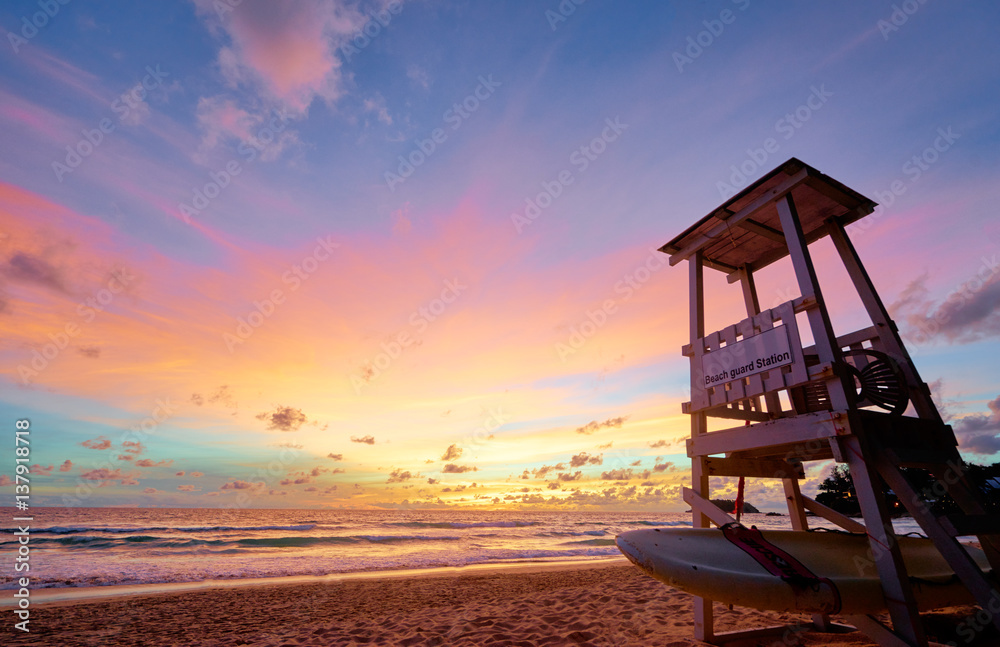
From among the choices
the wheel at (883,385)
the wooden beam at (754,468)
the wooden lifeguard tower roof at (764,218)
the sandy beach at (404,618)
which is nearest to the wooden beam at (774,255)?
the wooden lifeguard tower roof at (764,218)

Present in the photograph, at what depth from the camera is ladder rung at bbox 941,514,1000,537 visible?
3512 millimetres

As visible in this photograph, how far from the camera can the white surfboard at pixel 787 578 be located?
338cm

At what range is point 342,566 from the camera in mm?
16703

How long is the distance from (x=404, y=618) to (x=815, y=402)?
7365 millimetres

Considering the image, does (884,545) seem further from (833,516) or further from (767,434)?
(833,516)

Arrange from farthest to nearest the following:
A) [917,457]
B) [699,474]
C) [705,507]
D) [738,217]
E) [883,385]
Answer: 1. [738,217]
2. [699,474]
3. [705,507]
4. [883,385]
5. [917,457]

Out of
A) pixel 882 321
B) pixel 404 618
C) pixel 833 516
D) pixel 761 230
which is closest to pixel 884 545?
pixel 833 516

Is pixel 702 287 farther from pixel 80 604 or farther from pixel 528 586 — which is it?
pixel 80 604

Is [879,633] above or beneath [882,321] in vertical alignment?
beneath

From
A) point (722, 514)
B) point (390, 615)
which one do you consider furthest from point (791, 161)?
point (390, 615)

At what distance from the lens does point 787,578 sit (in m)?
3.47

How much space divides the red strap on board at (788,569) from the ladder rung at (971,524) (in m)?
1.07

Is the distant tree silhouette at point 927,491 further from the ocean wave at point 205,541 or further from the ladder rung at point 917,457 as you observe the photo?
the ocean wave at point 205,541

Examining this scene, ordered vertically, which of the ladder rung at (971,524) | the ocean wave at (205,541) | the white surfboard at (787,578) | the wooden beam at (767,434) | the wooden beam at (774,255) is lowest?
the ocean wave at (205,541)
